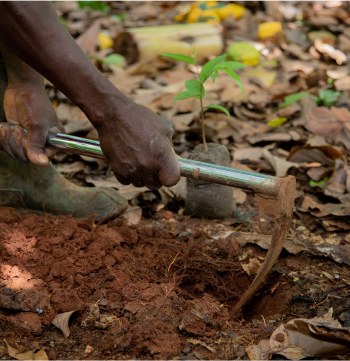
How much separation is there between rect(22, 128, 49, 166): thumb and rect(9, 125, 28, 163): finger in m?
0.06

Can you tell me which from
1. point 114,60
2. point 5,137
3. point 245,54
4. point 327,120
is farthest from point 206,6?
point 5,137

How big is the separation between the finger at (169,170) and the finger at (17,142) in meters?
0.73

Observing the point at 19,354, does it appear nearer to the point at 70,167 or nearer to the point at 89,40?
the point at 70,167

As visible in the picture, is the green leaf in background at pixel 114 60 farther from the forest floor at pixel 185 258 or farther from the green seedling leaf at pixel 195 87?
the green seedling leaf at pixel 195 87

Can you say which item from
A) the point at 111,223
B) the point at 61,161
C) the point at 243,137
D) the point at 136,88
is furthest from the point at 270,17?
the point at 111,223

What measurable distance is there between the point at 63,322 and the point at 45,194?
92cm

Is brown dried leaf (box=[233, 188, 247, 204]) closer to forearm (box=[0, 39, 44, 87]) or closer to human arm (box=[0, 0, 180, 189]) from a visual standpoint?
human arm (box=[0, 0, 180, 189])

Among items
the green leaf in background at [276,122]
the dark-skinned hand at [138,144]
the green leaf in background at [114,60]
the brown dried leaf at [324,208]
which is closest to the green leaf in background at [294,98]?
the green leaf in background at [276,122]

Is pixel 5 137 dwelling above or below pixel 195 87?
below

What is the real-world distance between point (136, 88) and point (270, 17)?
2546mm

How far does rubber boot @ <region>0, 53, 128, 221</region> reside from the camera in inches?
87.5

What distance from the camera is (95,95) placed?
1.52 metres

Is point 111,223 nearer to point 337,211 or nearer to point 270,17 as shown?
point 337,211

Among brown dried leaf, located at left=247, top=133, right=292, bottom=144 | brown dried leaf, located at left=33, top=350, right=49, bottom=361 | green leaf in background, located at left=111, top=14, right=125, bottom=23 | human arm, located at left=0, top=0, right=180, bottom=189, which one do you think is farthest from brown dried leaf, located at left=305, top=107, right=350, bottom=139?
green leaf in background, located at left=111, top=14, right=125, bottom=23
